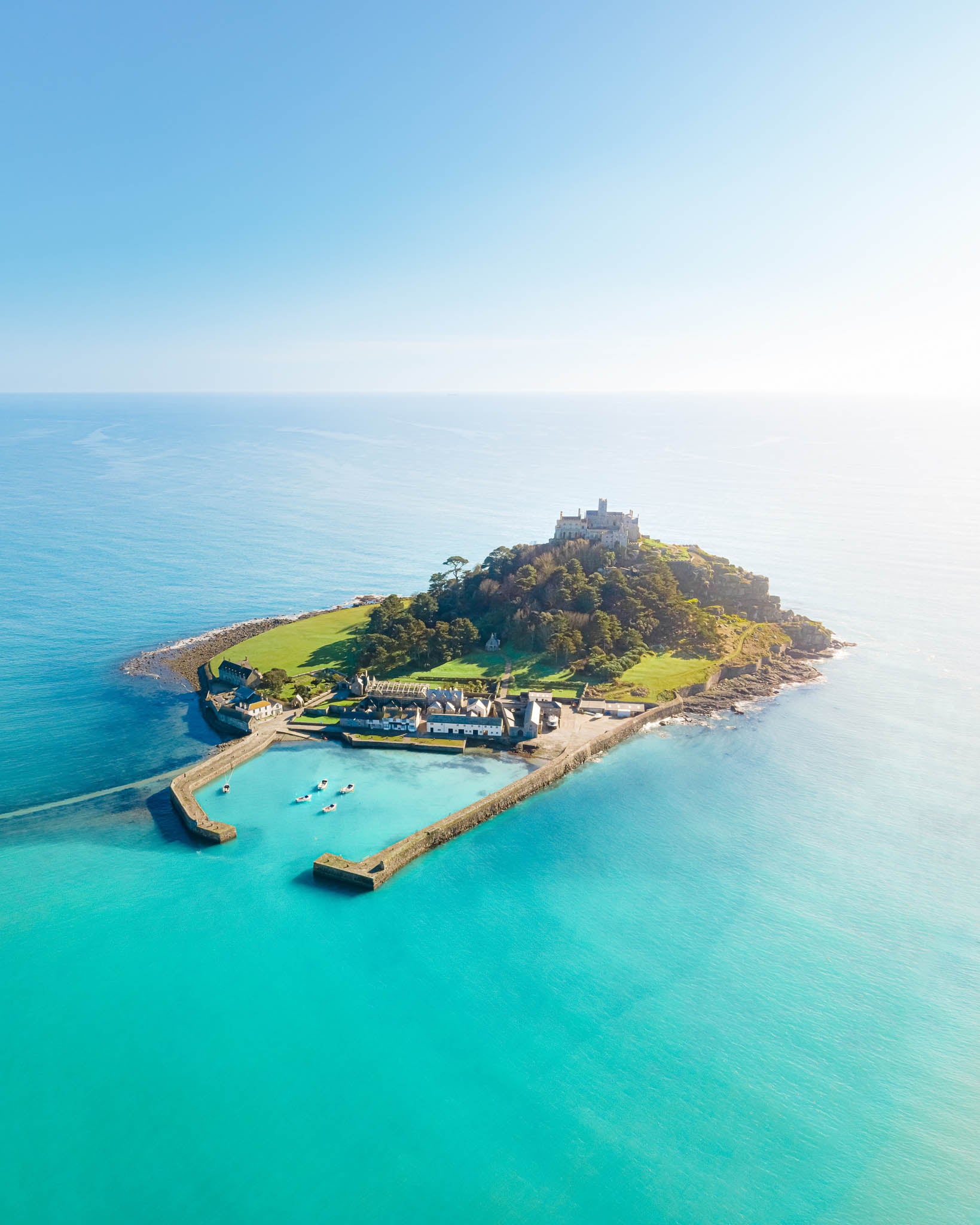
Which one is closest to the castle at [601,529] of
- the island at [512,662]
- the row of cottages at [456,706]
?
the island at [512,662]

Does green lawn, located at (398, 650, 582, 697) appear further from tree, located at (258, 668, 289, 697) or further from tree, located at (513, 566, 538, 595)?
tree, located at (258, 668, 289, 697)

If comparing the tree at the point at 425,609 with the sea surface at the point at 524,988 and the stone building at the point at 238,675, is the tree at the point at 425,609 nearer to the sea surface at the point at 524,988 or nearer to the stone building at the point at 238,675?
the stone building at the point at 238,675

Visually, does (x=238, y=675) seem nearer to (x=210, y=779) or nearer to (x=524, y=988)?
(x=210, y=779)

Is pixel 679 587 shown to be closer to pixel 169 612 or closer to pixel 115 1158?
pixel 169 612

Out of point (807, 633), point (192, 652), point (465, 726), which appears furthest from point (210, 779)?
point (807, 633)

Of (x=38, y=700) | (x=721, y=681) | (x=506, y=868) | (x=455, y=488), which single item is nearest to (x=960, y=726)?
(x=721, y=681)

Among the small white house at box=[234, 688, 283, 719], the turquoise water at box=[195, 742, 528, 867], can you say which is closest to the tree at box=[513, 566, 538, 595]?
→ the turquoise water at box=[195, 742, 528, 867]
